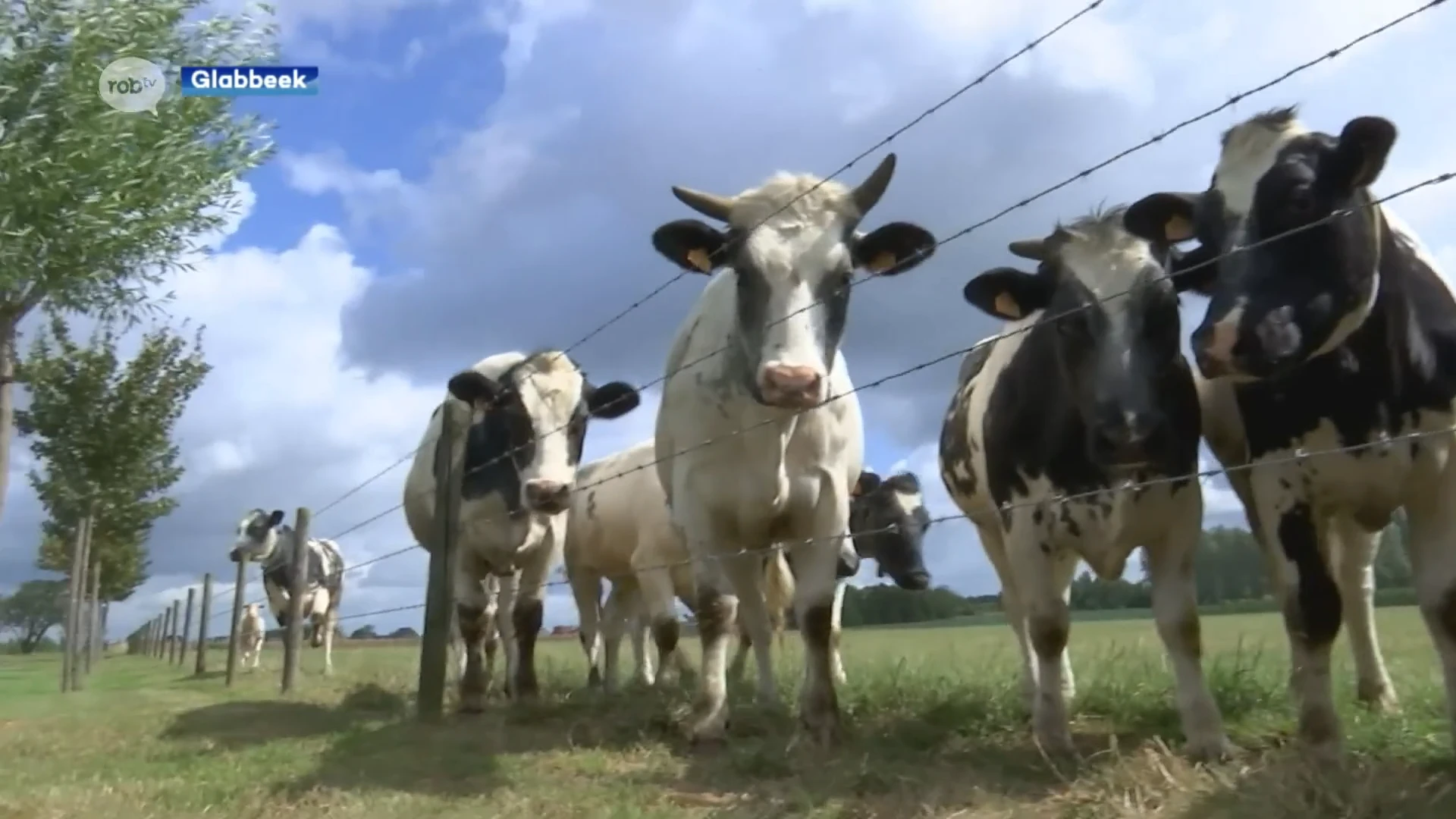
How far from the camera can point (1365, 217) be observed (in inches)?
166

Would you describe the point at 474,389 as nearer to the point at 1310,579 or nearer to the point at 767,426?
the point at 767,426

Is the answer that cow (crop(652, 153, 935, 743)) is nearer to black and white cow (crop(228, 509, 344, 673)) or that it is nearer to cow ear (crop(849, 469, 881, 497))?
cow ear (crop(849, 469, 881, 497))

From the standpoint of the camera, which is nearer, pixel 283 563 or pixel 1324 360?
pixel 1324 360

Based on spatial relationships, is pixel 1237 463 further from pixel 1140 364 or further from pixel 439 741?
pixel 439 741

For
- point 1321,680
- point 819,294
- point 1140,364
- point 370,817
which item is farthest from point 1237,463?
point 370,817

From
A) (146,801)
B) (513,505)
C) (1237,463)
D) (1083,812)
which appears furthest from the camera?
(513,505)

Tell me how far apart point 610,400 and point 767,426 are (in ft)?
9.70

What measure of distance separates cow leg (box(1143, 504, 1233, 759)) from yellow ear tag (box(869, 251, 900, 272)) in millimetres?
2008

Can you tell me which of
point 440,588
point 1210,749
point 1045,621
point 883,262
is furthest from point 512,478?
point 1210,749

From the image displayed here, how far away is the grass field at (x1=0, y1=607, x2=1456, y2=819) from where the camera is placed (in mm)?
4156

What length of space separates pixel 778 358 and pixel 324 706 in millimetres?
5536

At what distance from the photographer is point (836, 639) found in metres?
9.23

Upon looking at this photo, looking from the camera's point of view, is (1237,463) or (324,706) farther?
(324,706)

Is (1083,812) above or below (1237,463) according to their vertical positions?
below
